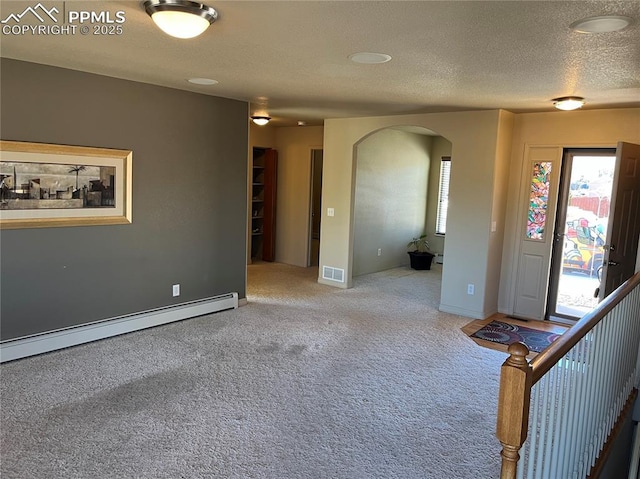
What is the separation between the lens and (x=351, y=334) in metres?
4.84

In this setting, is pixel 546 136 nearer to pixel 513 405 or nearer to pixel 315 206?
pixel 315 206

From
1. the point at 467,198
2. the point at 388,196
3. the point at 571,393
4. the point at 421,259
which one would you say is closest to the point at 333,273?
the point at 388,196

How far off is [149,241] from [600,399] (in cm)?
400

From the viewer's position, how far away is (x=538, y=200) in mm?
5617

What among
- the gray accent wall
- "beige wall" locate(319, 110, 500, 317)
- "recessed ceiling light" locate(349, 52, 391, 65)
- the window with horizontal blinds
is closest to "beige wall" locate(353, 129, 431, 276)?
the window with horizontal blinds

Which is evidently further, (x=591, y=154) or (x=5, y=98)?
(x=591, y=154)

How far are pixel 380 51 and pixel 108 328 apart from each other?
3440 millimetres

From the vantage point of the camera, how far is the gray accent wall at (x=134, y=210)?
382 centimetres

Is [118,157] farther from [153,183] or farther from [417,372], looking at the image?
[417,372]

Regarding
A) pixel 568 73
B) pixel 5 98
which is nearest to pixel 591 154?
pixel 568 73

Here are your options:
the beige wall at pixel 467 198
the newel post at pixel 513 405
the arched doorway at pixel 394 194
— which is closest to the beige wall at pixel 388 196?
the arched doorway at pixel 394 194

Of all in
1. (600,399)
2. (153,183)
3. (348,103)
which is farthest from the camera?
(348,103)

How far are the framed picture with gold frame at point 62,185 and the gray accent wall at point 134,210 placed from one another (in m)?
0.07

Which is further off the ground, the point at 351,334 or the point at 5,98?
the point at 5,98
